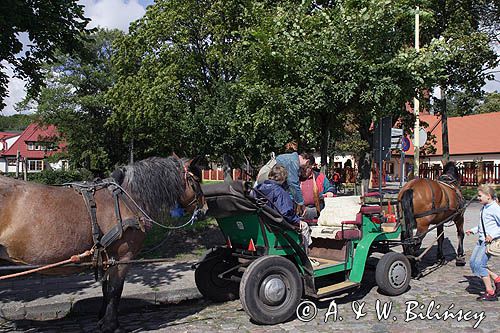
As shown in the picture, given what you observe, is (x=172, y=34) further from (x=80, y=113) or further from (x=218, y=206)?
(x=218, y=206)

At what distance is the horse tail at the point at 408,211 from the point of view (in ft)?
24.4

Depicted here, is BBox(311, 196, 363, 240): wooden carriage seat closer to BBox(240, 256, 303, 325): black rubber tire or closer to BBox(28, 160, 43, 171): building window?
BBox(240, 256, 303, 325): black rubber tire

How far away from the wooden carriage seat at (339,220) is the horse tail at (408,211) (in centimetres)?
133

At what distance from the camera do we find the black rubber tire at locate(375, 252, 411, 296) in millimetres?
6277

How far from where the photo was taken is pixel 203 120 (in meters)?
20.2

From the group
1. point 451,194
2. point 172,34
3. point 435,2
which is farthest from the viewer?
point 172,34

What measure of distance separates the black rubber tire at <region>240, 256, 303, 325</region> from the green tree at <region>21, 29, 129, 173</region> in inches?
1160

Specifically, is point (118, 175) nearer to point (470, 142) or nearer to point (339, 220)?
point (339, 220)

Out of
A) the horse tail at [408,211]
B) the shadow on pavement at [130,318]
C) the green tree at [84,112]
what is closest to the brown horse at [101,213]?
the shadow on pavement at [130,318]

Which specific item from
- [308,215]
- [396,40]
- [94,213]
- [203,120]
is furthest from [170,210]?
[203,120]

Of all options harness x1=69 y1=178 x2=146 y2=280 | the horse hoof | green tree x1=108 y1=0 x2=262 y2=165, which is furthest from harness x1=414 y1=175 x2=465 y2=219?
green tree x1=108 y1=0 x2=262 y2=165

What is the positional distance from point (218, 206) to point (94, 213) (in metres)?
1.46

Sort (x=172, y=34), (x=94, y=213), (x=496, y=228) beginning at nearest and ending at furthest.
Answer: (x=94, y=213), (x=496, y=228), (x=172, y=34)

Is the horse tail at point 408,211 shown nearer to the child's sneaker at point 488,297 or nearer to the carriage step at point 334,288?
the child's sneaker at point 488,297
